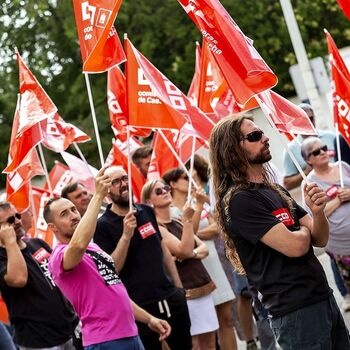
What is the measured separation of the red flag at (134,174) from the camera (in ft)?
36.3

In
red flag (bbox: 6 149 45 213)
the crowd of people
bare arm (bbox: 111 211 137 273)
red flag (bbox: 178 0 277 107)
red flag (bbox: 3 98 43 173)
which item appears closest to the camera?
the crowd of people

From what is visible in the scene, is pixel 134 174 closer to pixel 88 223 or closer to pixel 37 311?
pixel 37 311

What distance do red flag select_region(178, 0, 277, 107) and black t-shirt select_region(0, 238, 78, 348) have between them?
2536 mm

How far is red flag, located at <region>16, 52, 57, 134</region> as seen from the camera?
874cm

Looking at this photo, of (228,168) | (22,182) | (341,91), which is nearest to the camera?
(228,168)

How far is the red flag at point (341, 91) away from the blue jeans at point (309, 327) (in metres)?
3.07

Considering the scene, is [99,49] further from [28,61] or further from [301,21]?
[301,21]

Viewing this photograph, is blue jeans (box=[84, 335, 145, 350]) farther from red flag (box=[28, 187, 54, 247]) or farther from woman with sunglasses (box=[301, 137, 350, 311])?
red flag (box=[28, 187, 54, 247])

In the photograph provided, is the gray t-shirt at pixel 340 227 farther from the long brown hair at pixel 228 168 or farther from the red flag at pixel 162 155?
the long brown hair at pixel 228 168

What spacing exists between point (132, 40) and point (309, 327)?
23.4m

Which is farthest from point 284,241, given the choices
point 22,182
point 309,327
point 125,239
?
point 22,182

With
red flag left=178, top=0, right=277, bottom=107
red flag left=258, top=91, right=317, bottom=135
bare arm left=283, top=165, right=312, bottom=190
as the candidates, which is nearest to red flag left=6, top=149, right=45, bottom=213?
bare arm left=283, top=165, right=312, bottom=190

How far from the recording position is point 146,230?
26.2 ft

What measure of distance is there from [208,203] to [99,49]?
9.75 ft
